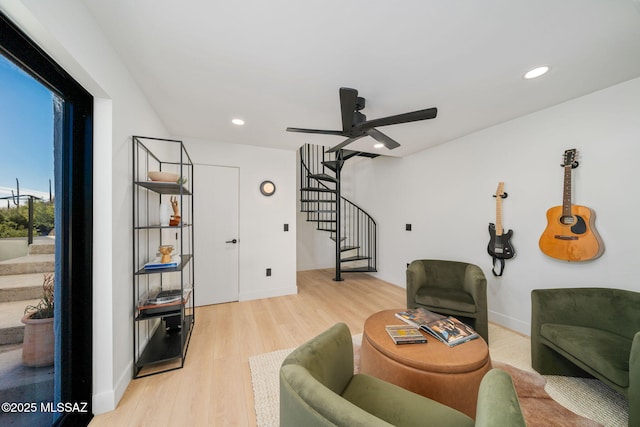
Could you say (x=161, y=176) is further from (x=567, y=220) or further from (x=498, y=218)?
(x=567, y=220)

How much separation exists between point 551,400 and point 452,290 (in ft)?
3.73

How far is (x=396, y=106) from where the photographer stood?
2.30 metres

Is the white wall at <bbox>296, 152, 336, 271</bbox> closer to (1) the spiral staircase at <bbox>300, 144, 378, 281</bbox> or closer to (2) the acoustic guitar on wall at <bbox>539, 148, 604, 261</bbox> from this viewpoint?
(1) the spiral staircase at <bbox>300, 144, 378, 281</bbox>

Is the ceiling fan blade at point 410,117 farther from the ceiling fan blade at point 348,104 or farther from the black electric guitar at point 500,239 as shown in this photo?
the black electric guitar at point 500,239

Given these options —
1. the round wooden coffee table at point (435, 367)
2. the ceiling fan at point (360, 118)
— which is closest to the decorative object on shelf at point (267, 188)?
the ceiling fan at point (360, 118)

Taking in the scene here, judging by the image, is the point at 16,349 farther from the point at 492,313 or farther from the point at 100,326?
the point at 492,313

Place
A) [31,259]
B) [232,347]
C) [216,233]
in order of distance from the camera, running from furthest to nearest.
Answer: [216,233]
[232,347]
[31,259]

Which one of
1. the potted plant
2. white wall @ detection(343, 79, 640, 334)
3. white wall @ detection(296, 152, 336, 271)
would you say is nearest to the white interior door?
the potted plant

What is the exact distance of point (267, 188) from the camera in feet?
12.0

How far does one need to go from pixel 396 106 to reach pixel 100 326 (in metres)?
3.01

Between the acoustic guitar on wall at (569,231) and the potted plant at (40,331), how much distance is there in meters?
3.93

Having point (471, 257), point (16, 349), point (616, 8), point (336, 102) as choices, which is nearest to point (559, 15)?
point (616, 8)

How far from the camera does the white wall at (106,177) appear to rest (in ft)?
3.75

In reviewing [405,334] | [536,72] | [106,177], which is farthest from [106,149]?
[536,72]
